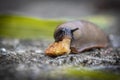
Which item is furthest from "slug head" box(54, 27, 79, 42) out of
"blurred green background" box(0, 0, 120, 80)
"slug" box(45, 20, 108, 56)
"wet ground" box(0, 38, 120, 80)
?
"blurred green background" box(0, 0, 120, 80)

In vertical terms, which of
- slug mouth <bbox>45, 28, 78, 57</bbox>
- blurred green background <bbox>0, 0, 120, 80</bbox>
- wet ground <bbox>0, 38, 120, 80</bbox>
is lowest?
wet ground <bbox>0, 38, 120, 80</bbox>

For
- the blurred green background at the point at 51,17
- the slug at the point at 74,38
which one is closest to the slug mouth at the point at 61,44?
the slug at the point at 74,38

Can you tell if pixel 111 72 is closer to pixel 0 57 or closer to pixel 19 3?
pixel 0 57

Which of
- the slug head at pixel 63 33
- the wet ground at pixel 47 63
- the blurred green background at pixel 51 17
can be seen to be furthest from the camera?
the blurred green background at pixel 51 17

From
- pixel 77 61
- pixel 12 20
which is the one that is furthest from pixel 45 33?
pixel 77 61

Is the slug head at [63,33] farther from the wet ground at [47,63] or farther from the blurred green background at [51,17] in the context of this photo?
the blurred green background at [51,17]

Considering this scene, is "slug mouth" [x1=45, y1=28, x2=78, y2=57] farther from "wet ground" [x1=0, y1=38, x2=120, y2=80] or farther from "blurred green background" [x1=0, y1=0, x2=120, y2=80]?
"blurred green background" [x1=0, y1=0, x2=120, y2=80]

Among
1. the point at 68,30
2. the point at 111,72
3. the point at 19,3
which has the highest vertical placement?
the point at 19,3
